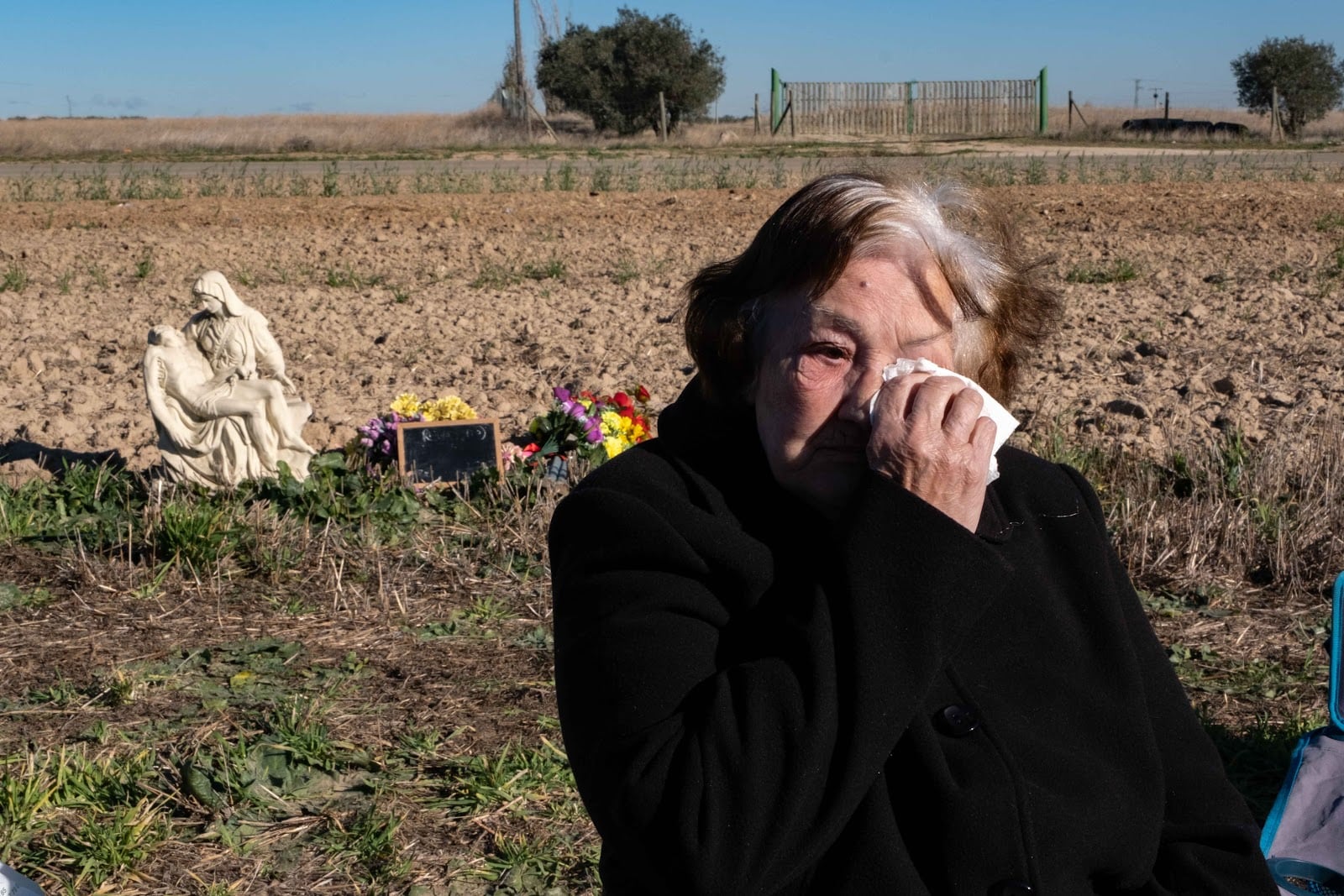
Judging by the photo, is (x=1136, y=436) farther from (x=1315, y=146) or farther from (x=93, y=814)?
(x=1315, y=146)

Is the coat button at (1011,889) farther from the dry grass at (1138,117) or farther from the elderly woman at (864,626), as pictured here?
the dry grass at (1138,117)

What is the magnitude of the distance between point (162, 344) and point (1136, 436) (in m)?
3.87

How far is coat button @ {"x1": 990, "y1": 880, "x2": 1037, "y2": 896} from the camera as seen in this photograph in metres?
1.63

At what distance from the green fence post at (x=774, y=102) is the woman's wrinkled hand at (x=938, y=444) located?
31.5 metres

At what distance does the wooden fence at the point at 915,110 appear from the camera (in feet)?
107

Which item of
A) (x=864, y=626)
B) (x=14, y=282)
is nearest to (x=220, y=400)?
(x=864, y=626)

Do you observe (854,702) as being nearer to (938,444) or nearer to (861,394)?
(938,444)

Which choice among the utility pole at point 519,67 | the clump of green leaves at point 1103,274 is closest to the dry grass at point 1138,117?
the utility pole at point 519,67

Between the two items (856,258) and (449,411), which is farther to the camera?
(449,411)

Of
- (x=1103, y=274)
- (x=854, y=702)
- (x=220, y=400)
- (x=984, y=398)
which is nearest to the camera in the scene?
(x=854, y=702)

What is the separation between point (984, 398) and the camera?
163 cm

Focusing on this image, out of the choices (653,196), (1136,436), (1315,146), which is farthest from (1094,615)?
(1315,146)

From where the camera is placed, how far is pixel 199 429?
526 cm

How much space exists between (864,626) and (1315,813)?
1.36 metres
